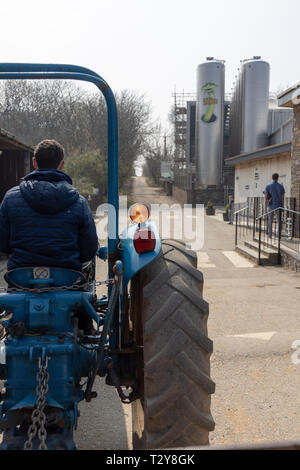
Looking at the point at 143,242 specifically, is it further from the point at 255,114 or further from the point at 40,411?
the point at 255,114

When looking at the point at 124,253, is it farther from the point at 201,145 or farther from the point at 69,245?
the point at 201,145

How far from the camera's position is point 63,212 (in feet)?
8.07

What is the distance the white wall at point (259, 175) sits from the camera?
698 inches

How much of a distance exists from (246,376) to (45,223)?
2922 mm

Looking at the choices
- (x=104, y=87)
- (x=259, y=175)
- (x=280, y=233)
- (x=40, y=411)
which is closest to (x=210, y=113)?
(x=259, y=175)

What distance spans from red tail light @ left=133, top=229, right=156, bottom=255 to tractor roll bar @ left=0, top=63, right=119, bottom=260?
0.14 meters

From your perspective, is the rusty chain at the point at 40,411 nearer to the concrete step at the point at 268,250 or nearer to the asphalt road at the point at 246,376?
the asphalt road at the point at 246,376

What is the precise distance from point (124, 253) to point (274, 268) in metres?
8.46

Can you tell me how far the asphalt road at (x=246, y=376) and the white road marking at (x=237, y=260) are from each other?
2.28m

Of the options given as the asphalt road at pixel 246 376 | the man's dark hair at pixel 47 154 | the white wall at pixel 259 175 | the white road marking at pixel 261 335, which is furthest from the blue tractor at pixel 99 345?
the white wall at pixel 259 175

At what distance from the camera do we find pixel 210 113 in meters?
36.9
